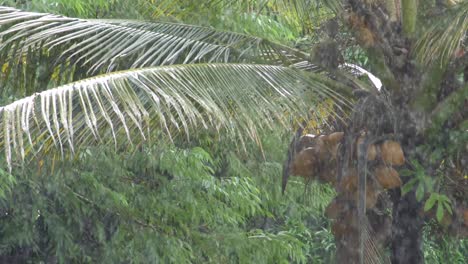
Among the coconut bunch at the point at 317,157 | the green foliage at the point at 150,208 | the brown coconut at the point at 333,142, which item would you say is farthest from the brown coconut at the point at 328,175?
the green foliage at the point at 150,208

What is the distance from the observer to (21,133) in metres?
4.60

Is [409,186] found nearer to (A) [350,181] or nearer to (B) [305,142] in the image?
(A) [350,181]

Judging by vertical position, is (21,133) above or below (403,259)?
above

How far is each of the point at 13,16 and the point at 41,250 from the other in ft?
17.6

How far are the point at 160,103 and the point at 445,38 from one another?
1.50 meters

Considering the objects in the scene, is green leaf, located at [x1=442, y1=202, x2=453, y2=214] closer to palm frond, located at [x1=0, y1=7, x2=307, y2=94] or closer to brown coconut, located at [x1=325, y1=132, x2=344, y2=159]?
brown coconut, located at [x1=325, y1=132, x2=344, y2=159]

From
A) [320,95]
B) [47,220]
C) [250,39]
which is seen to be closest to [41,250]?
[47,220]

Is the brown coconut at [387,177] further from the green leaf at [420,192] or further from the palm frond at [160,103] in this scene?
the palm frond at [160,103]

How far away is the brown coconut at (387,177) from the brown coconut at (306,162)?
410 mm

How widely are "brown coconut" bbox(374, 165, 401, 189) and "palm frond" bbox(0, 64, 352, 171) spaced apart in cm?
43

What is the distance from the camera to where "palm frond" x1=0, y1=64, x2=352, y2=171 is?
479cm

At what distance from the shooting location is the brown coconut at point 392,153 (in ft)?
18.4

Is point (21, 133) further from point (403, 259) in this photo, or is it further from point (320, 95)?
point (403, 259)

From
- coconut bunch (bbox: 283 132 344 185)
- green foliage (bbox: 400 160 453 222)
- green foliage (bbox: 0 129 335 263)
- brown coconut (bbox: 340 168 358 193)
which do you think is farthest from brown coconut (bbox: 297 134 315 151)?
green foliage (bbox: 0 129 335 263)
